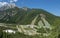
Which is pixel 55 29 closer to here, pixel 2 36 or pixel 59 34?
pixel 59 34

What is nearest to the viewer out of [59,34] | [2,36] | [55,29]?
[59,34]

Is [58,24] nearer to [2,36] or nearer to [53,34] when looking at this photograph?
[53,34]

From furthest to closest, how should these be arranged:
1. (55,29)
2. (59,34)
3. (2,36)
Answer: (2,36) < (55,29) < (59,34)

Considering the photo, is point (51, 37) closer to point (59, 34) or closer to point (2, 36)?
point (59, 34)

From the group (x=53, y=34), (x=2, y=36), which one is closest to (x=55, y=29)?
A: (x=53, y=34)

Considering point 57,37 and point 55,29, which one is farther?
point 55,29

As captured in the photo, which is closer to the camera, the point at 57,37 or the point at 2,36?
the point at 57,37

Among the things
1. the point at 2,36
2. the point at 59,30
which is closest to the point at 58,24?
the point at 59,30
